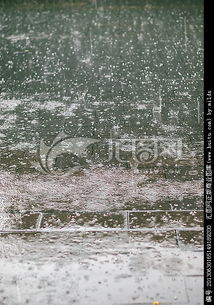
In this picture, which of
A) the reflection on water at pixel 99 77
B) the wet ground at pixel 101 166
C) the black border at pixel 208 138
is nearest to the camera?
the black border at pixel 208 138

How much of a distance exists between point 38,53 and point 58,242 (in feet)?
16.6

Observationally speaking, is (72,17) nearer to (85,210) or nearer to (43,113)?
(43,113)

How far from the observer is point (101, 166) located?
4965 mm

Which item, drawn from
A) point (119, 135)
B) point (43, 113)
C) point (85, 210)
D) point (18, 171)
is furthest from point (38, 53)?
point (85, 210)

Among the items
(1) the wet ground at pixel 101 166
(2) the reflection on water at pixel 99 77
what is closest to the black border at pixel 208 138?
(1) the wet ground at pixel 101 166

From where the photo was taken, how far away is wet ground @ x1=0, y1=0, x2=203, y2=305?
341 cm

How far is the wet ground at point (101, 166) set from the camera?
3.41 meters

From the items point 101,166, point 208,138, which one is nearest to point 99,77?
point 101,166

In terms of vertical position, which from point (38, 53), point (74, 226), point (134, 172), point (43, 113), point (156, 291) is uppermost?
point (38, 53)

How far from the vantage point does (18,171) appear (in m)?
4.88

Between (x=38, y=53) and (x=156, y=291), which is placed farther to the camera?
(x=38, y=53)

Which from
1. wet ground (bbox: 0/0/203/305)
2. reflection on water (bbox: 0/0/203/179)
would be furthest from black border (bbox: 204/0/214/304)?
reflection on water (bbox: 0/0/203/179)

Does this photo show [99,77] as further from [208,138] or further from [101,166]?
[208,138]

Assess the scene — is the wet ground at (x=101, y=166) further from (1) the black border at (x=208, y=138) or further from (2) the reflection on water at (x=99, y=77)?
(1) the black border at (x=208, y=138)
